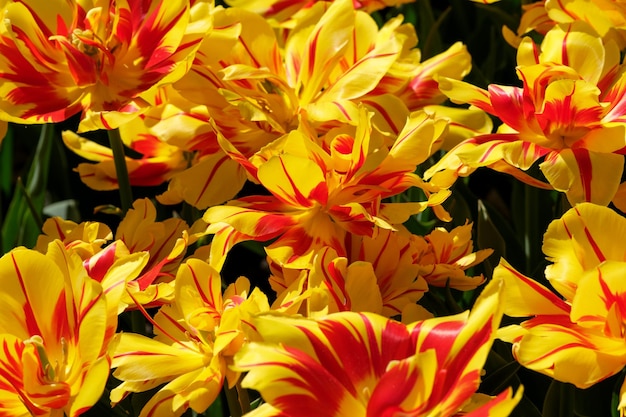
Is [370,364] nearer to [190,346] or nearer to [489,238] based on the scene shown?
[190,346]

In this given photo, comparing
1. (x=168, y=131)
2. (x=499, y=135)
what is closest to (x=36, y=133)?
(x=168, y=131)

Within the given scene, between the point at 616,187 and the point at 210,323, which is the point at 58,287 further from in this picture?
the point at 616,187

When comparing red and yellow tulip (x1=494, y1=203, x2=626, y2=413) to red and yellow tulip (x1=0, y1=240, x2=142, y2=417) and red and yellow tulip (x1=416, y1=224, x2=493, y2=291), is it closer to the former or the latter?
red and yellow tulip (x1=416, y1=224, x2=493, y2=291)

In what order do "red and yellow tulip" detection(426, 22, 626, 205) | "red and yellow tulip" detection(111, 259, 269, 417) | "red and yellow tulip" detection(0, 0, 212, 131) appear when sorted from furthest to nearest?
"red and yellow tulip" detection(0, 0, 212, 131) → "red and yellow tulip" detection(426, 22, 626, 205) → "red and yellow tulip" detection(111, 259, 269, 417)

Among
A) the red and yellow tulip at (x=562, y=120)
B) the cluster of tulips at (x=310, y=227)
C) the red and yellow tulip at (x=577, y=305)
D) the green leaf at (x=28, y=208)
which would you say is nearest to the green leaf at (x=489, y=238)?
the cluster of tulips at (x=310, y=227)

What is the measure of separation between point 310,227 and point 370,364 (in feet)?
0.67

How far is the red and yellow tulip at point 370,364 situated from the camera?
0.61 meters

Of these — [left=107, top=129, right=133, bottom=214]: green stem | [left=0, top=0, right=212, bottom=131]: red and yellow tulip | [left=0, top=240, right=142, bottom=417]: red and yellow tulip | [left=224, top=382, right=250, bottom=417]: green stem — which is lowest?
[left=224, top=382, right=250, bottom=417]: green stem

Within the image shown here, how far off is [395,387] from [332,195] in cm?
24

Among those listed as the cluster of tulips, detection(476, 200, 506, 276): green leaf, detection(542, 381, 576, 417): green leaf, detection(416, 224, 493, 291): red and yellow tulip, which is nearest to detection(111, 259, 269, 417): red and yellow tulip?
the cluster of tulips

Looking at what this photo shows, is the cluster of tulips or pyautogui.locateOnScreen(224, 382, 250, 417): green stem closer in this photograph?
the cluster of tulips

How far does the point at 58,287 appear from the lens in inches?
29.5

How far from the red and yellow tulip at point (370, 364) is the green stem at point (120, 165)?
42 cm

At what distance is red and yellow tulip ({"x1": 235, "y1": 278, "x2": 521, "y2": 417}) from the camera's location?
24.0 inches
